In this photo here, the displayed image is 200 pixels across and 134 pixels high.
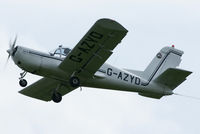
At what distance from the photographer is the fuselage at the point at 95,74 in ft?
73.3

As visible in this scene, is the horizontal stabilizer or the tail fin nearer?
the horizontal stabilizer

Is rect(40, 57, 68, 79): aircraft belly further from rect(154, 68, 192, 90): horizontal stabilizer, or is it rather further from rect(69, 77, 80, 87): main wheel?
rect(154, 68, 192, 90): horizontal stabilizer

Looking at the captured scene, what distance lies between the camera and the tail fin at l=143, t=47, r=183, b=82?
25.4 metres

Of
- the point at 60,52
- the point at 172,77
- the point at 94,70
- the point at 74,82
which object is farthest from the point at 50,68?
the point at 172,77

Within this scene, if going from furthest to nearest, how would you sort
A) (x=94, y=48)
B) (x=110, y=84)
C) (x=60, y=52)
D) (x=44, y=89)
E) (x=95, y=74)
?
(x=44, y=89), (x=110, y=84), (x=95, y=74), (x=60, y=52), (x=94, y=48)

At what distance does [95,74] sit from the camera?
75.7 feet

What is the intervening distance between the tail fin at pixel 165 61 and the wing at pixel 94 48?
11.6ft

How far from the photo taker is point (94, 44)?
21.8 metres

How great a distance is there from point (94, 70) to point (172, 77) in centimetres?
315

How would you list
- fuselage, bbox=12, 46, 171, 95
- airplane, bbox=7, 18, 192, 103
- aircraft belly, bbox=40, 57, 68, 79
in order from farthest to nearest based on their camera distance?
aircraft belly, bbox=40, 57, 68, 79 < fuselage, bbox=12, 46, 171, 95 < airplane, bbox=7, 18, 192, 103

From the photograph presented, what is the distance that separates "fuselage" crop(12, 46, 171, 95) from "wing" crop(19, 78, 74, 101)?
103cm

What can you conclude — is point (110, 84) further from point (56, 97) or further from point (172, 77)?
point (172, 77)

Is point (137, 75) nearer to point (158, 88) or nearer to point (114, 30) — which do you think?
point (158, 88)

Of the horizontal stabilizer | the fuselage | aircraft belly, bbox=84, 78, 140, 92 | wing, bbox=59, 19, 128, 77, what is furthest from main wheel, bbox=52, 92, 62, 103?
the horizontal stabilizer
